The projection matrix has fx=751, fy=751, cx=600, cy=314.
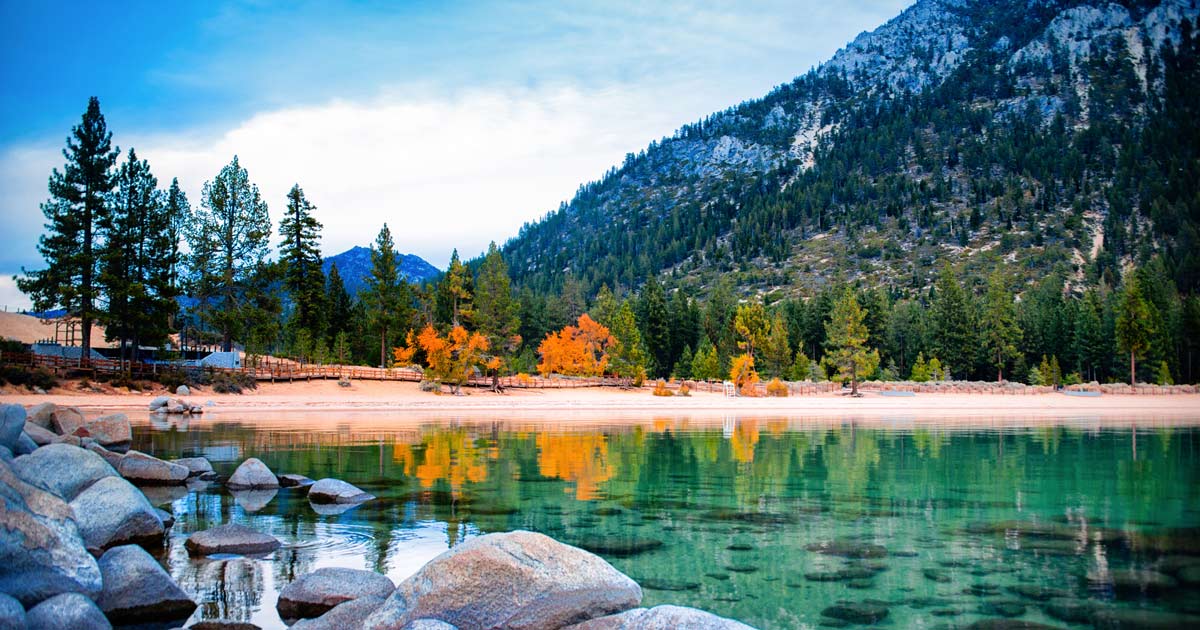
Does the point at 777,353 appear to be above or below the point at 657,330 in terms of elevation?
below

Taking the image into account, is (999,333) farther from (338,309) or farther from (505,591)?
(505,591)

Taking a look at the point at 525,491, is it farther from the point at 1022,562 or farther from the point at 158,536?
the point at 1022,562

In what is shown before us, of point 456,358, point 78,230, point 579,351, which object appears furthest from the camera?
point 579,351

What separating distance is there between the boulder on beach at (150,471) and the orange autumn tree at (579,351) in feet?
210

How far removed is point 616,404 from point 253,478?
44.0 meters

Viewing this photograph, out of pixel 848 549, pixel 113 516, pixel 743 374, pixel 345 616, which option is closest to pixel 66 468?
pixel 113 516

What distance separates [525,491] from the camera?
17750 mm

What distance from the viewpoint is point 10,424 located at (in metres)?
16.4

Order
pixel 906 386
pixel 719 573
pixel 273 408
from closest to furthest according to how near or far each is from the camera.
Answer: pixel 719 573
pixel 273 408
pixel 906 386

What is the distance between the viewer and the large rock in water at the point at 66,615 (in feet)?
23.3

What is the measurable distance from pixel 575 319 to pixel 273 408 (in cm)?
7642

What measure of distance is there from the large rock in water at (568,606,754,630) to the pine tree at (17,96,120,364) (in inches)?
2167

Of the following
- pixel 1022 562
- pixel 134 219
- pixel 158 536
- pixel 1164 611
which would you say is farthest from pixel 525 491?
pixel 134 219

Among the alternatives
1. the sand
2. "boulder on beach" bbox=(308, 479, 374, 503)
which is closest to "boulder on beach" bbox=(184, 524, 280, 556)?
"boulder on beach" bbox=(308, 479, 374, 503)
